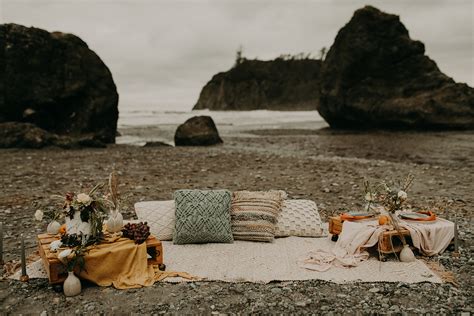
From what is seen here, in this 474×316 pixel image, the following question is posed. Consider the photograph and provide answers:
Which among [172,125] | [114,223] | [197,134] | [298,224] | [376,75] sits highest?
[376,75]

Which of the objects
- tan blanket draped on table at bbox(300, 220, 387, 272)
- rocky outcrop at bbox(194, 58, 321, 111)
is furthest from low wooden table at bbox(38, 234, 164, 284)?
rocky outcrop at bbox(194, 58, 321, 111)

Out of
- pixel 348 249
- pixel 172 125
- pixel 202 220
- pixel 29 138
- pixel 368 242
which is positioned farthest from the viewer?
pixel 172 125

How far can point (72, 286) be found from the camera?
5.39 m

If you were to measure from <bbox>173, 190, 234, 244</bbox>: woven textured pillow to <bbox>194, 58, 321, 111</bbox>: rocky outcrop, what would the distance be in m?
82.7

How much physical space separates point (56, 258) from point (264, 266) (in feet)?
8.61

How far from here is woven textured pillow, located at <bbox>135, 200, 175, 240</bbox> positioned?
7.38 m

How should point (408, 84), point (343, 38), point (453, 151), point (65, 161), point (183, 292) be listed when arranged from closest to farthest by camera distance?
point (183, 292), point (65, 161), point (453, 151), point (408, 84), point (343, 38)

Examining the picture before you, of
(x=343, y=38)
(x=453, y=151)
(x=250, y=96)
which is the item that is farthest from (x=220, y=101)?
(x=453, y=151)

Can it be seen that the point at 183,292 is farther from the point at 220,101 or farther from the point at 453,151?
the point at 220,101

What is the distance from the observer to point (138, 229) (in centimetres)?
620

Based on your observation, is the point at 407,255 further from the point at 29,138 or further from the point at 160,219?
the point at 29,138

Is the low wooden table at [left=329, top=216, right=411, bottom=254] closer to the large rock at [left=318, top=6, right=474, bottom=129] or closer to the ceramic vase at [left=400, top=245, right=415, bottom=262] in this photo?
the ceramic vase at [left=400, top=245, right=415, bottom=262]

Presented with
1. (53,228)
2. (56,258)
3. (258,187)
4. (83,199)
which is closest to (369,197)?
(83,199)

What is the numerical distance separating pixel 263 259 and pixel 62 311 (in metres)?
2.71
